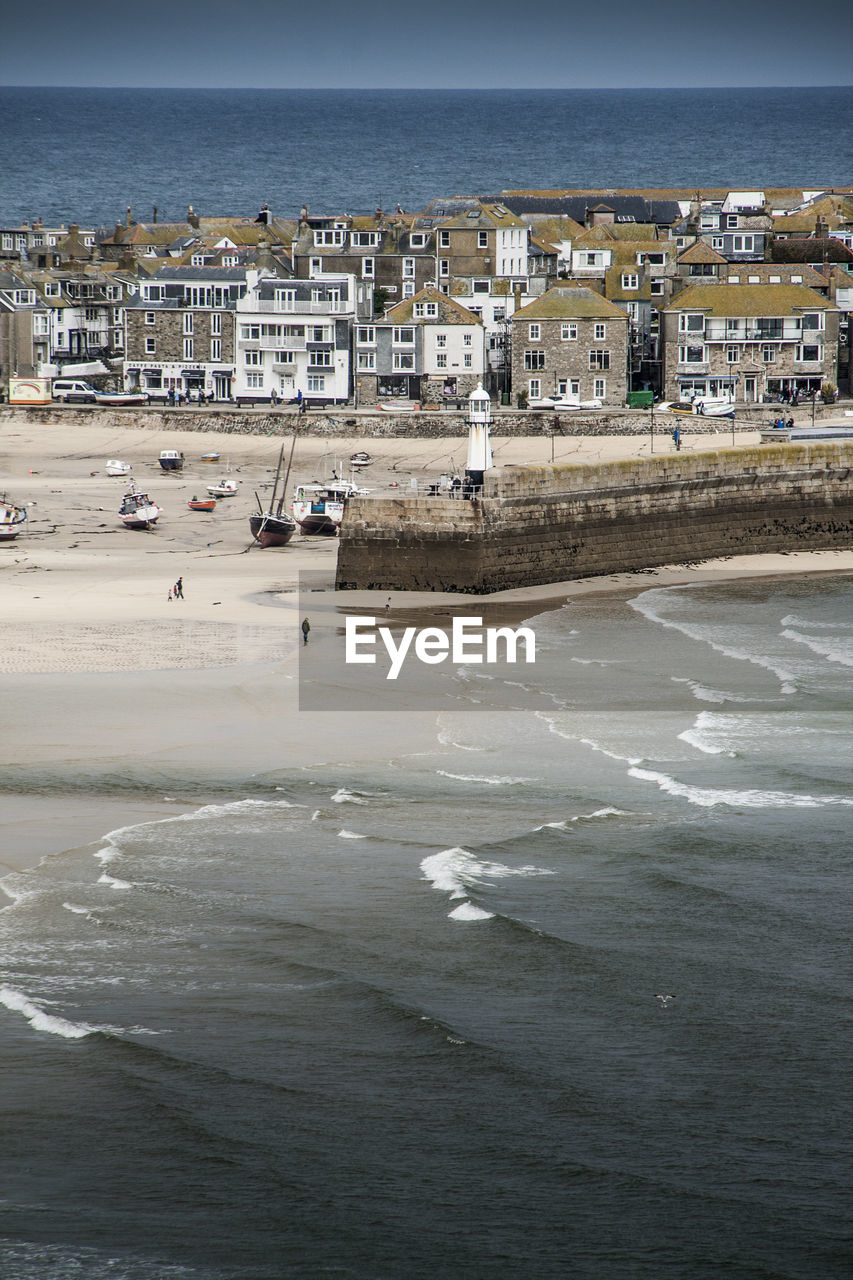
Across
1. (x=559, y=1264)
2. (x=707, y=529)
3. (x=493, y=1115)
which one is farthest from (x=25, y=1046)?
(x=707, y=529)

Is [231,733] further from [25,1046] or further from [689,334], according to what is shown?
[689,334]

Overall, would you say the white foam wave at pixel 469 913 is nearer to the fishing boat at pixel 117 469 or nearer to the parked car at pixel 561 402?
the fishing boat at pixel 117 469

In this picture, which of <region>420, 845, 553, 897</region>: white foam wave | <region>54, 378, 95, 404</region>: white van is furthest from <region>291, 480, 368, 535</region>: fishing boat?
<region>420, 845, 553, 897</region>: white foam wave

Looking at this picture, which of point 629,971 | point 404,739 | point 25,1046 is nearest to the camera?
point 25,1046

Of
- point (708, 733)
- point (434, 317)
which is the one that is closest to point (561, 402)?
point (434, 317)

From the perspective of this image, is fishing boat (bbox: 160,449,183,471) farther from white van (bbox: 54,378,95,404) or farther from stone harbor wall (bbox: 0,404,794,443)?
white van (bbox: 54,378,95,404)

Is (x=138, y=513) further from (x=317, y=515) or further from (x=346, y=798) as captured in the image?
(x=346, y=798)

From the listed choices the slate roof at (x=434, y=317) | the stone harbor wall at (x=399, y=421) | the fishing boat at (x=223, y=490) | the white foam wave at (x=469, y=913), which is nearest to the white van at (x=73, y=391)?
the stone harbor wall at (x=399, y=421)
